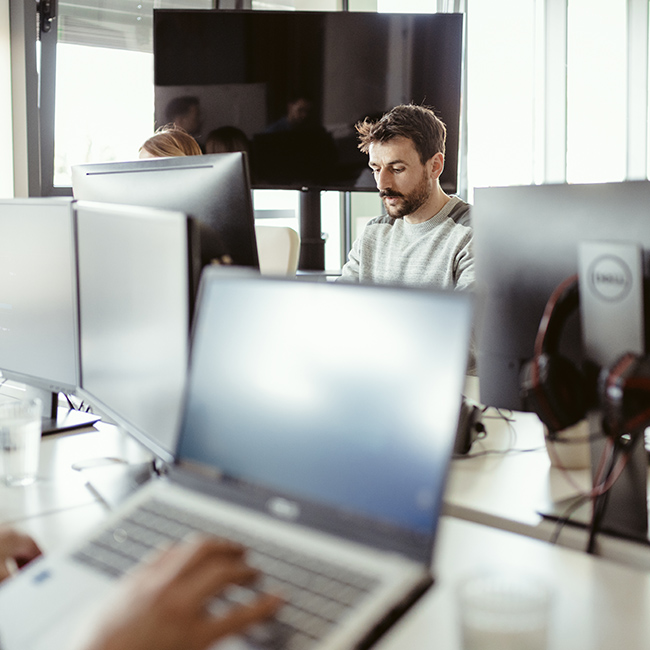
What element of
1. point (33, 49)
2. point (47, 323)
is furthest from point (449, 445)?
point (33, 49)

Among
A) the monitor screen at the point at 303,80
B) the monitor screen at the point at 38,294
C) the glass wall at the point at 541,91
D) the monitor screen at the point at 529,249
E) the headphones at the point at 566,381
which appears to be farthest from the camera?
the glass wall at the point at 541,91

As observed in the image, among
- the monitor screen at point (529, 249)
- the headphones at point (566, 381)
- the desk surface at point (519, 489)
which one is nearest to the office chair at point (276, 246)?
the desk surface at point (519, 489)

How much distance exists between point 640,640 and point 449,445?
0.33 m

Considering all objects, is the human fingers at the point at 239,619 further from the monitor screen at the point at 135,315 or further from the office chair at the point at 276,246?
the office chair at the point at 276,246

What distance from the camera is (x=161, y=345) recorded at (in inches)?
40.1

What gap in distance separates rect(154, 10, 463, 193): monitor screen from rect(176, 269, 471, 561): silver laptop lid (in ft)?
8.24

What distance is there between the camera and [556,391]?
97 cm

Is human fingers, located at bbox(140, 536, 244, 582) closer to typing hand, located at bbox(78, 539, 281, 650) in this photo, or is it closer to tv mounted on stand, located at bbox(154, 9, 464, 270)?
typing hand, located at bbox(78, 539, 281, 650)

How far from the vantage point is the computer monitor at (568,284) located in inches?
38.6

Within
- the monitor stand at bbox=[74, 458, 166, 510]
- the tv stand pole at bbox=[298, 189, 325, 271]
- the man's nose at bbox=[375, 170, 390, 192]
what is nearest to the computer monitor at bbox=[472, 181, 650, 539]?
the monitor stand at bbox=[74, 458, 166, 510]

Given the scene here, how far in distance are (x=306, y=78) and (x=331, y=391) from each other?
279 centimetres

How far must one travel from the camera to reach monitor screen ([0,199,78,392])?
1.41 metres

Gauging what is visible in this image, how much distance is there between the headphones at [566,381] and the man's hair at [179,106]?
8.61 feet

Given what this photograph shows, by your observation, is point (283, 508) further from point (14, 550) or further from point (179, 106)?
point (179, 106)
